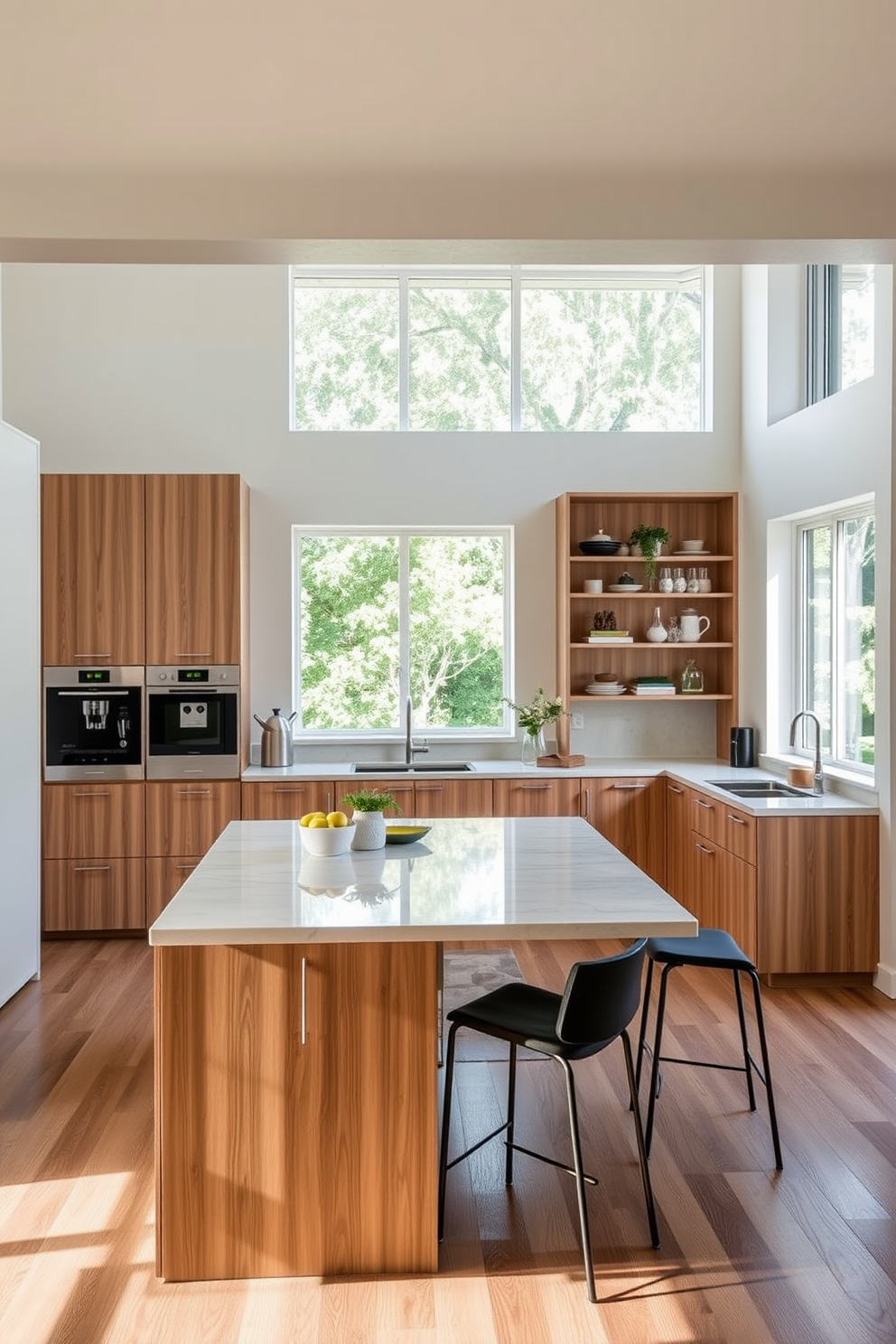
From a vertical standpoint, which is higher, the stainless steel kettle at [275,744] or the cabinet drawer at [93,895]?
the stainless steel kettle at [275,744]

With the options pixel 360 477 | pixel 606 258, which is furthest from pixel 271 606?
pixel 606 258

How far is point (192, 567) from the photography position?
524cm

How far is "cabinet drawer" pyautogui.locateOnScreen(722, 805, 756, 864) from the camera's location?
14.3 feet

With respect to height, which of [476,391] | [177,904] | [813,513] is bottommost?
[177,904]

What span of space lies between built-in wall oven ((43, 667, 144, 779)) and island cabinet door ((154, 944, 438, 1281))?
3107mm

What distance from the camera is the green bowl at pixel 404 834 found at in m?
3.24

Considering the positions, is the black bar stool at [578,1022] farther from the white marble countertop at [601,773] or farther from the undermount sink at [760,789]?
the undermount sink at [760,789]

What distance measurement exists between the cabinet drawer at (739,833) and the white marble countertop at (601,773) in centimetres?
6

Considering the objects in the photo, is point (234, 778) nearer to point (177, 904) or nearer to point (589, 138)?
point (177, 904)

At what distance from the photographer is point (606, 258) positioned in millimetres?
3006

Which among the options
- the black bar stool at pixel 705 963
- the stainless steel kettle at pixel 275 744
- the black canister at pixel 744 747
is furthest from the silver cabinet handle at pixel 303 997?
the black canister at pixel 744 747

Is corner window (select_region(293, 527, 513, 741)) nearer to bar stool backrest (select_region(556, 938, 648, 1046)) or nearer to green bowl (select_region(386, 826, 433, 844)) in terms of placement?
green bowl (select_region(386, 826, 433, 844))

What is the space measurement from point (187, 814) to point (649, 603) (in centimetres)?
288

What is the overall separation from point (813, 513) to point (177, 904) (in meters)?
3.87
